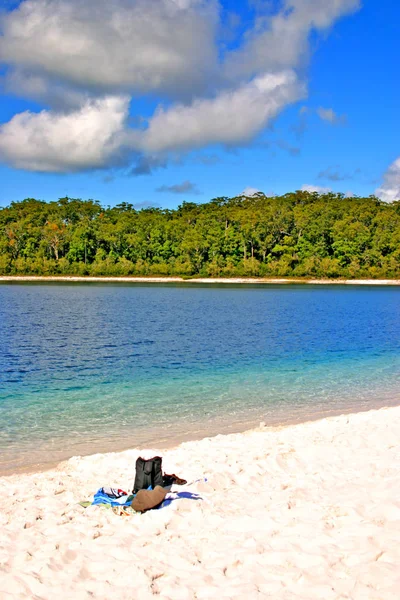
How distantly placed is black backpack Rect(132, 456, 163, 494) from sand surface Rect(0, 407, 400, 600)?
422 mm

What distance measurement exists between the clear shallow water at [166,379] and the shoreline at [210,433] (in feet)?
0.22

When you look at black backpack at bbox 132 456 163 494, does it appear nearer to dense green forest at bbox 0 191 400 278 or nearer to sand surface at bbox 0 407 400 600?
sand surface at bbox 0 407 400 600

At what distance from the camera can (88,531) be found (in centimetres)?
590

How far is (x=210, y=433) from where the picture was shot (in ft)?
38.8

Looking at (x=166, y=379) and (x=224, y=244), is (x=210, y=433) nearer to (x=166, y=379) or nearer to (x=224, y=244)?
(x=166, y=379)

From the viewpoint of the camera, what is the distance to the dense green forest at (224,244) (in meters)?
128

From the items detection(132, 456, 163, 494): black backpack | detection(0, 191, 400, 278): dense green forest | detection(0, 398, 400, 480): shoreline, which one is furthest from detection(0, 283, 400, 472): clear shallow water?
detection(0, 191, 400, 278): dense green forest

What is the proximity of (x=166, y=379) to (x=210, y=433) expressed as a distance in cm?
598

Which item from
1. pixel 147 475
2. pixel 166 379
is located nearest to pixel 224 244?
pixel 166 379

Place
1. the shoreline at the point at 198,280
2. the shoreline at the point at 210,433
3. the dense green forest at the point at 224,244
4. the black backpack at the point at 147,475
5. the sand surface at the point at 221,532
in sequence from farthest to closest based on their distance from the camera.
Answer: the dense green forest at the point at 224,244
the shoreline at the point at 198,280
the shoreline at the point at 210,433
the black backpack at the point at 147,475
the sand surface at the point at 221,532

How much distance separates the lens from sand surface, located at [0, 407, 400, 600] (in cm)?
462

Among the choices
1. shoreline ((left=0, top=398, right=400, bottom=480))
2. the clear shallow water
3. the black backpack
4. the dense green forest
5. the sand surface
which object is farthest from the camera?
the dense green forest

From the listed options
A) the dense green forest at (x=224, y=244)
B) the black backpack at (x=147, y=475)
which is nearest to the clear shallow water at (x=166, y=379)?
the black backpack at (x=147, y=475)

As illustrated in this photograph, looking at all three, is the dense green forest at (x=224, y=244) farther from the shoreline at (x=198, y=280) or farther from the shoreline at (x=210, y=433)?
the shoreline at (x=210, y=433)
